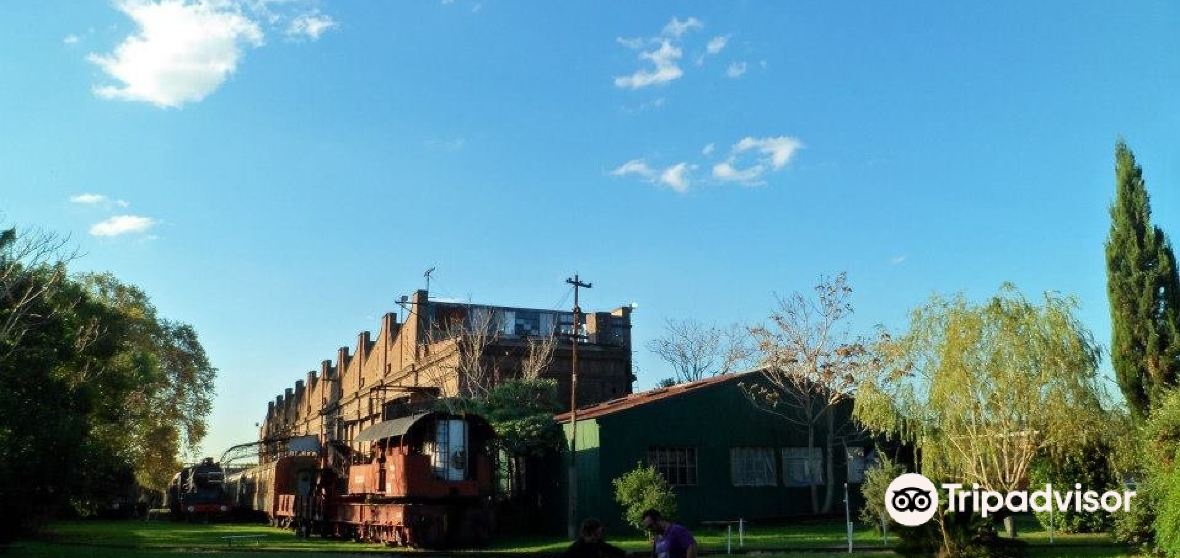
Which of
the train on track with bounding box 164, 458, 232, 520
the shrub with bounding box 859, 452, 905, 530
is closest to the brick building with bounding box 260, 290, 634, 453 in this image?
the train on track with bounding box 164, 458, 232, 520

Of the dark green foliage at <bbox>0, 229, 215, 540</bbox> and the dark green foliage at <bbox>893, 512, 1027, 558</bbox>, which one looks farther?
the dark green foliage at <bbox>0, 229, 215, 540</bbox>

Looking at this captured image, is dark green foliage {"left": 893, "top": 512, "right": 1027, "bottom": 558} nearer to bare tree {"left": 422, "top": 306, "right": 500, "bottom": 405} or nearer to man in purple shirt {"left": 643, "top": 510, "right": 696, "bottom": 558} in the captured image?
man in purple shirt {"left": 643, "top": 510, "right": 696, "bottom": 558}

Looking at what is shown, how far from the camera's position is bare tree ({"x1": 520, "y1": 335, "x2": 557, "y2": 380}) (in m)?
42.1

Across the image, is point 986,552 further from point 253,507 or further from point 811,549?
point 253,507

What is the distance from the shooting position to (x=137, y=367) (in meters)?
33.9

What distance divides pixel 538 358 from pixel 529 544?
18.3 m

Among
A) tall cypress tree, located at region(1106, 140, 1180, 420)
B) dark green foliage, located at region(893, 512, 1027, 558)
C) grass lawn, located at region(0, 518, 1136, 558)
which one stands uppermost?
tall cypress tree, located at region(1106, 140, 1180, 420)

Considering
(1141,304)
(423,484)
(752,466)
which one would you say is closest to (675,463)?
(752,466)

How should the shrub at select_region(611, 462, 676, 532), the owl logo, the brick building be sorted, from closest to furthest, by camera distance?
the owl logo → the shrub at select_region(611, 462, 676, 532) → the brick building

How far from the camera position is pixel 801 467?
1304 inches

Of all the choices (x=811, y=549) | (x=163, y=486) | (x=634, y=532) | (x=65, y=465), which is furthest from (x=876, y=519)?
(x=163, y=486)

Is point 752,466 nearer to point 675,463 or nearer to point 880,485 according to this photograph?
point 675,463

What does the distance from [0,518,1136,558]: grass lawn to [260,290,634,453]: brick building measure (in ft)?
39.5

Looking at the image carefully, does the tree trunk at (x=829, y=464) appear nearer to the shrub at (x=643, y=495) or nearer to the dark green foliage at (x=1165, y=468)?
Result: the shrub at (x=643, y=495)
